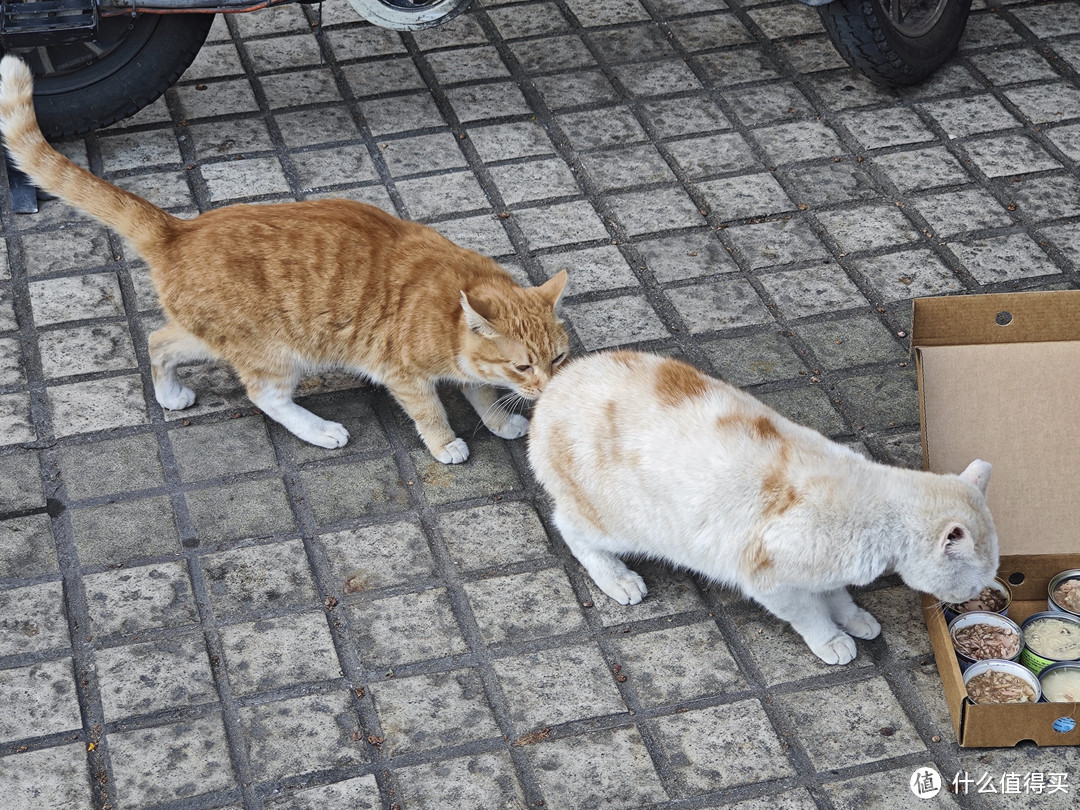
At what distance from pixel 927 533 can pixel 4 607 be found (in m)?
2.59

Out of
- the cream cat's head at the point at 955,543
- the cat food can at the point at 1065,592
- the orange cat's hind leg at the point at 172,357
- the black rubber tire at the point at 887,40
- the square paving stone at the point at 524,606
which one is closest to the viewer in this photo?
the cream cat's head at the point at 955,543

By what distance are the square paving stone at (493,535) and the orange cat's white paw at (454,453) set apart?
0.68 ft

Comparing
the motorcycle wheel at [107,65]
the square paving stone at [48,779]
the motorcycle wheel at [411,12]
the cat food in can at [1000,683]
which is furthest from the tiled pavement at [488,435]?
the motorcycle wheel at [411,12]

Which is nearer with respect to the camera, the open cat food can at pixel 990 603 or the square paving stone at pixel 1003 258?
the open cat food can at pixel 990 603

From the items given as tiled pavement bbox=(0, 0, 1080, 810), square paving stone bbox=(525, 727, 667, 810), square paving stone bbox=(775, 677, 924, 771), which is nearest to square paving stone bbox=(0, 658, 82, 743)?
tiled pavement bbox=(0, 0, 1080, 810)

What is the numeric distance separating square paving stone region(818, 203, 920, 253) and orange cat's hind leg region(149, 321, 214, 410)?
2513 millimetres

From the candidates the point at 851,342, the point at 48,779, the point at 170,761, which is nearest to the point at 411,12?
the point at 851,342

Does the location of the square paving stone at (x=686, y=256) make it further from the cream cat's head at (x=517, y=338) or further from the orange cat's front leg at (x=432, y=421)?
the orange cat's front leg at (x=432, y=421)

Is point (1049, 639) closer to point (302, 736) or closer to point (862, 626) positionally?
point (862, 626)

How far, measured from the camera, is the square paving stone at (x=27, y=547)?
11.8 ft

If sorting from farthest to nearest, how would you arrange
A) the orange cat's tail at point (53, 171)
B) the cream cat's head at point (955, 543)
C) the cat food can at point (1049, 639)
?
the orange cat's tail at point (53, 171), the cat food can at point (1049, 639), the cream cat's head at point (955, 543)

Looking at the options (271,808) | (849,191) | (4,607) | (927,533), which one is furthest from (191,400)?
(849,191)

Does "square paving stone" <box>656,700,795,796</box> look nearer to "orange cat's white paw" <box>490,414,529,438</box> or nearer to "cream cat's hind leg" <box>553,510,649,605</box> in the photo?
"cream cat's hind leg" <box>553,510,649,605</box>

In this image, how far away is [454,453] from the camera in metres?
3.95
